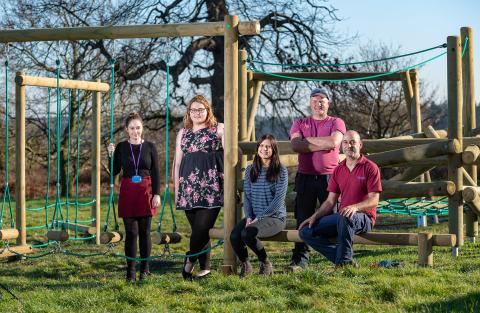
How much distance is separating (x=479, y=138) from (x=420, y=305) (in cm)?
453

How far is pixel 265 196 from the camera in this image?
7.37 metres

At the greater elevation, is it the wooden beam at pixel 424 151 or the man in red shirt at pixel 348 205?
the wooden beam at pixel 424 151

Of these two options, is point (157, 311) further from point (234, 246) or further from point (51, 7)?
point (51, 7)

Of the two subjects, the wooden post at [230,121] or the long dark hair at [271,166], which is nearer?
the long dark hair at [271,166]

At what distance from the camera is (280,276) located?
22.6 ft

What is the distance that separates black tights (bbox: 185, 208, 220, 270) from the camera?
7.56 meters

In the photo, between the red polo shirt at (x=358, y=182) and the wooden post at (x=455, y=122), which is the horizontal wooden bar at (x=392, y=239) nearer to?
the red polo shirt at (x=358, y=182)

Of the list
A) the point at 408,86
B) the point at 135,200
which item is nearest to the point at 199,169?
the point at 135,200

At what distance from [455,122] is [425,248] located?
6.52 feet

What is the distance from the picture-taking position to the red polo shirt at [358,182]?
23.3 feet

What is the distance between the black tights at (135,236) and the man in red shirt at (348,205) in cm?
161

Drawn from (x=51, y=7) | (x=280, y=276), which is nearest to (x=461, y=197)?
(x=280, y=276)

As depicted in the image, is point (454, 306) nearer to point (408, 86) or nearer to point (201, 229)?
point (201, 229)

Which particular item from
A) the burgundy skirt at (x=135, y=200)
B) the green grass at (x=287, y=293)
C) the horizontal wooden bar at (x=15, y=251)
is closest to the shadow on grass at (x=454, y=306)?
the green grass at (x=287, y=293)
